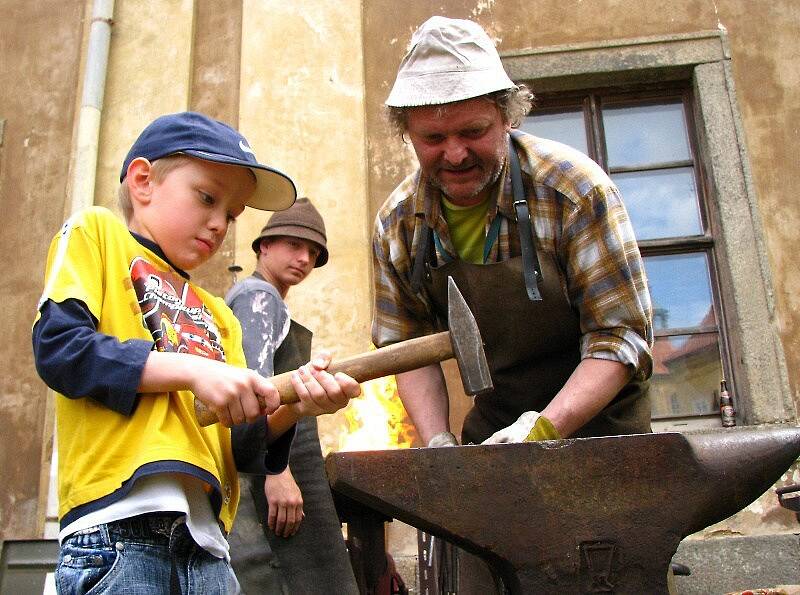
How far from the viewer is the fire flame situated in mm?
4555

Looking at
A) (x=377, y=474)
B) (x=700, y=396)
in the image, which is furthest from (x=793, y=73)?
(x=377, y=474)

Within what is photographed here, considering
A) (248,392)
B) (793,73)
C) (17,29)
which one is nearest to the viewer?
(248,392)

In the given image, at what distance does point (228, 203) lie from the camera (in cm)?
205

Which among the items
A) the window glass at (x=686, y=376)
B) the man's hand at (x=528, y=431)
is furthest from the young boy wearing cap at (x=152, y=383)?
the window glass at (x=686, y=376)

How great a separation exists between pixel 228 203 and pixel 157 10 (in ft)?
13.6

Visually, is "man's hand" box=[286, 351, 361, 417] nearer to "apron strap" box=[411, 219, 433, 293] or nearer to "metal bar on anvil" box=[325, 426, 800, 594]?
"metal bar on anvil" box=[325, 426, 800, 594]

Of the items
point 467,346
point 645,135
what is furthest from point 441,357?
point 645,135

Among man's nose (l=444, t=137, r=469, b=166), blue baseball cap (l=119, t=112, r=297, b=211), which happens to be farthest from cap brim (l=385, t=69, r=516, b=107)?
blue baseball cap (l=119, t=112, r=297, b=211)

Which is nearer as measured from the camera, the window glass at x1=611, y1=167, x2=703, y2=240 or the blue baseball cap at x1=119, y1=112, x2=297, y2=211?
the blue baseball cap at x1=119, y1=112, x2=297, y2=211

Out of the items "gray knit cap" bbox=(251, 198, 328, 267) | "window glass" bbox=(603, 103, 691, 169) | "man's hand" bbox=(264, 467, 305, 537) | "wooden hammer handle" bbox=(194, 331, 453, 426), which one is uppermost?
"window glass" bbox=(603, 103, 691, 169)

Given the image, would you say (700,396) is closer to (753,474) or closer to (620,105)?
(620,105)

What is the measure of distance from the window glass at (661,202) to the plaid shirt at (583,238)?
8.41ft

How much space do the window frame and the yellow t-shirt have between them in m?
3.47

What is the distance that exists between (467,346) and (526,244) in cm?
70
